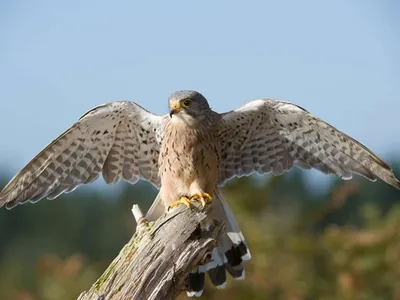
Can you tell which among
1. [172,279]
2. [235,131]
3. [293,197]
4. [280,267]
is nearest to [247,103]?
[235,131]

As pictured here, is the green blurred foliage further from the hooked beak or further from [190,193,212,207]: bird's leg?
the hooked beak

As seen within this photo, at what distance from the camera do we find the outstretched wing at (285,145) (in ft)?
17.4

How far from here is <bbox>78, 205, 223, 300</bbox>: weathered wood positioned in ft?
13.7

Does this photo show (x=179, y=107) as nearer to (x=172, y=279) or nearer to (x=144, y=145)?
(x=144, y=145)

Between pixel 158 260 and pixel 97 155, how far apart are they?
1.55 meters

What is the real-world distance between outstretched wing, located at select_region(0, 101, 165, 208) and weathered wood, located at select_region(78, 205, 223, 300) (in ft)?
3.74

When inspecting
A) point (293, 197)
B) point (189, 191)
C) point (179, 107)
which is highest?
point (179, 107)

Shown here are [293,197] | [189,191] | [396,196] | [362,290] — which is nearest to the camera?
[189,191]

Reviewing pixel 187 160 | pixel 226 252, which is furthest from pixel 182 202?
pixel 226 252

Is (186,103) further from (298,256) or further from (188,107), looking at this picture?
(298,256)

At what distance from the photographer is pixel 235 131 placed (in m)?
5.66

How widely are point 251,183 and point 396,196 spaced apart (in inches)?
342

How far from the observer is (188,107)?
213 inches

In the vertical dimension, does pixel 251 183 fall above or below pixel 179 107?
below
